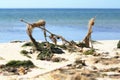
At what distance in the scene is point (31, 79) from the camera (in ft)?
39.4

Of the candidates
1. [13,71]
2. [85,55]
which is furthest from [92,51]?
[13,71]

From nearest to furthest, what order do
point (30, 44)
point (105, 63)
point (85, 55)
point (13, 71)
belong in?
point (13, 71) < point (105, 63) < point (85, 55) < point (30, 44)

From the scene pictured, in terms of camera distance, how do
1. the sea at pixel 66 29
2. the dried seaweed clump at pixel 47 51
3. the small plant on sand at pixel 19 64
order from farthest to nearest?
1. the sea at pixel 66 29
2. the dried seaweed clump at pixel 47 51
3. the small plant on sand at pixel 19 64

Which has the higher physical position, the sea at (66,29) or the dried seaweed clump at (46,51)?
the dried seaweed clump at (46,51)

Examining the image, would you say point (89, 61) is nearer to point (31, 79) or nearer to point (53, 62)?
point (53, 62)

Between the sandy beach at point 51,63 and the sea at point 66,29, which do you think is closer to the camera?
the sandy beach at point 51,63

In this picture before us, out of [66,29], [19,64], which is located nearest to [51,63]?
[19,64]

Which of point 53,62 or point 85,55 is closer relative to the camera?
point 53,62

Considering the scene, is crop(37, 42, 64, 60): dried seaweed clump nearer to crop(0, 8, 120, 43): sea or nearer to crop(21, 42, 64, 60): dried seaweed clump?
crop(21, 42, 64, 60): dried seaweed clump

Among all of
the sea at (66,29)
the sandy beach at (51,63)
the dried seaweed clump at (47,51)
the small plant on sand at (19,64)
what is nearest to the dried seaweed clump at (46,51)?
the dried seaweed clump at (47,51)

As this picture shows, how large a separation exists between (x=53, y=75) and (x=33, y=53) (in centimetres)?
810

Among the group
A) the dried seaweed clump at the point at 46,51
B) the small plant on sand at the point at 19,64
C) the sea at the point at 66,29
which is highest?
the small plant on sand at the point at 19,64

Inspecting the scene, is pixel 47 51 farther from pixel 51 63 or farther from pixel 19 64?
pixel 19 64

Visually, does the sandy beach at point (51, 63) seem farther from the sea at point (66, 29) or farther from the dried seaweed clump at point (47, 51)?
the sea at point (66, 29)
